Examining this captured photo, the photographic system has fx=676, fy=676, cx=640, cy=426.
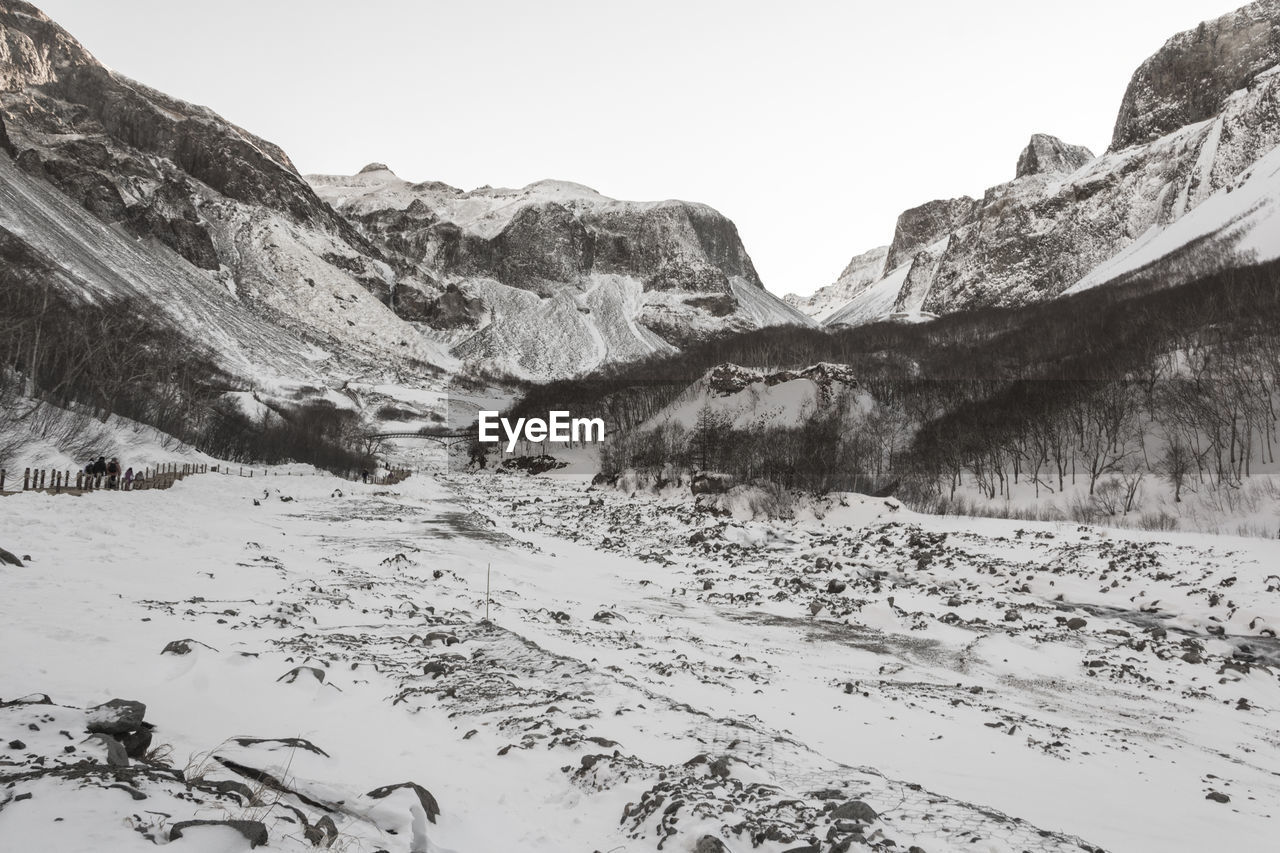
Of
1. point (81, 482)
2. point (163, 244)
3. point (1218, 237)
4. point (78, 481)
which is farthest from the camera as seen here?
point (163, 244)

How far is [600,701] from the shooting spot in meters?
8.39

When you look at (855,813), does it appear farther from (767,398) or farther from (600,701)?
(767,398)

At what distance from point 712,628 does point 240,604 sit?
9859mm

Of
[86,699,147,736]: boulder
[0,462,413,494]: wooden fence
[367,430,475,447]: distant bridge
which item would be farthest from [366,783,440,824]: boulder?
[367,430,475,447]: distant bridge

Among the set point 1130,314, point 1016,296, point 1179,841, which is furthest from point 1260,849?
point 1016,296

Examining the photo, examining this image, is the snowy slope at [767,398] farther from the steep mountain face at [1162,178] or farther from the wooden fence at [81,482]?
the steep mountain face at [1162,178]

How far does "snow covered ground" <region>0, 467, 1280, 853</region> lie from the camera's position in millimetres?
4855

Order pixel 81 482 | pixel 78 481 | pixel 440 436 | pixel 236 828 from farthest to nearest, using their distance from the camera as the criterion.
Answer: pixel 440 436, pixel 81 482, pixel 78 481, pixel 236 828

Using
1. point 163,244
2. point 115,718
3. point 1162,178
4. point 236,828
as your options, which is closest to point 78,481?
point 115,718

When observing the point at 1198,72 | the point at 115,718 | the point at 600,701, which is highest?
the point at 1198,72

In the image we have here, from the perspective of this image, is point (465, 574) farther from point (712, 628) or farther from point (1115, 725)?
point (1115, 725)

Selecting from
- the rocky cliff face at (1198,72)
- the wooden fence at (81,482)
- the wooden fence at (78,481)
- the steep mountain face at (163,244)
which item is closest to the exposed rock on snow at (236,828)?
the wooden fence at (78,481)

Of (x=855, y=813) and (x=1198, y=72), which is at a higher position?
(x=1198, y=72)

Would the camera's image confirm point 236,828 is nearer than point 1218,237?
Yes
